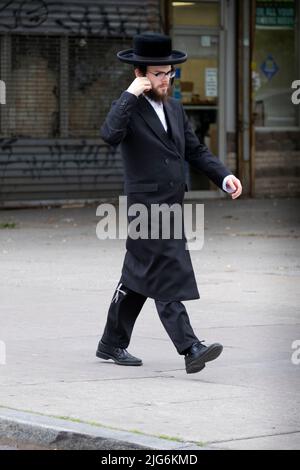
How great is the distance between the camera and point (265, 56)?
2142 centimetres

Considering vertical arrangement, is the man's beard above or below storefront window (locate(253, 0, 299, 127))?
above

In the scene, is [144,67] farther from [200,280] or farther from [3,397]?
[200,280]

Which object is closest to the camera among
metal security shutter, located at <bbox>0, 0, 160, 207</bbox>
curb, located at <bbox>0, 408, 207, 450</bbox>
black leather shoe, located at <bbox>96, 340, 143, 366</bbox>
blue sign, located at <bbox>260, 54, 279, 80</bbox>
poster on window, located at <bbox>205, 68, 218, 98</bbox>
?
curb, located at <bbox>0, 408, 207, 450</bbox>

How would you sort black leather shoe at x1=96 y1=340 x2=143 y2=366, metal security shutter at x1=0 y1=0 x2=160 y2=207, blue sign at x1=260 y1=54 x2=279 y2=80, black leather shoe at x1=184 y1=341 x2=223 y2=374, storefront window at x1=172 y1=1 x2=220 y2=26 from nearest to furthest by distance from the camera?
1. black leather shoe at x1=184 y1=341 x2=223 y2=374
2. black leather shoe at x1=96 y1=340 x2=143 y2=366
3. metal security shutter at x1=0 y1=0 x2=160 y2=207
4. storefront window at x1=172 y1=1 x2=220 y2=26
5. blue sign at x1=260 y1=54 x2=279 y2=80

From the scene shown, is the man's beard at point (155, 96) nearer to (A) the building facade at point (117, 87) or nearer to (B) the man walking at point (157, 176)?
(B) the man walking at point (157, 176)

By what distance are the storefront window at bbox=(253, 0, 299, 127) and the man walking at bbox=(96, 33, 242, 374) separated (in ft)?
44.8

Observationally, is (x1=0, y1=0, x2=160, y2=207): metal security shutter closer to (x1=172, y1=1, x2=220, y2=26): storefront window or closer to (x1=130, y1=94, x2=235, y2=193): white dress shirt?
(x1=172, y1=1, x2=220, y2=26): storefront window

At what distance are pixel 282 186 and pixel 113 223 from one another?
5190mm

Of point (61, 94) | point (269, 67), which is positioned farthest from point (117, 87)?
point (269, 67)

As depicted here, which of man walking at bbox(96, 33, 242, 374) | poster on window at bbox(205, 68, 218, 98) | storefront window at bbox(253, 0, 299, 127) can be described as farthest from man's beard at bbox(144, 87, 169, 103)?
storefront window at bbox(253, 0, 299, 127)

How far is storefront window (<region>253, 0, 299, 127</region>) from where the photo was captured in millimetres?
21219

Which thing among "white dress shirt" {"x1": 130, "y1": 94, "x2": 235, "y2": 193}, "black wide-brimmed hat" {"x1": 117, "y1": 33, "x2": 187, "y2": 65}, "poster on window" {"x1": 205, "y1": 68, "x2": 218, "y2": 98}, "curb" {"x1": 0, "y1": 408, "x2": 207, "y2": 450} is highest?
"black wide-brimmed hat" {"x1": 117, "y1": 33, "x2": 187, "y2": 65}

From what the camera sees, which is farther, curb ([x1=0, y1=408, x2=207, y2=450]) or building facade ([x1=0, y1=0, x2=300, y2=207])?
building facade ([x1=0, y1=0, x2=300, y2=207])

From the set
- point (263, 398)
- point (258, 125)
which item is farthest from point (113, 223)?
point (263, 398)
